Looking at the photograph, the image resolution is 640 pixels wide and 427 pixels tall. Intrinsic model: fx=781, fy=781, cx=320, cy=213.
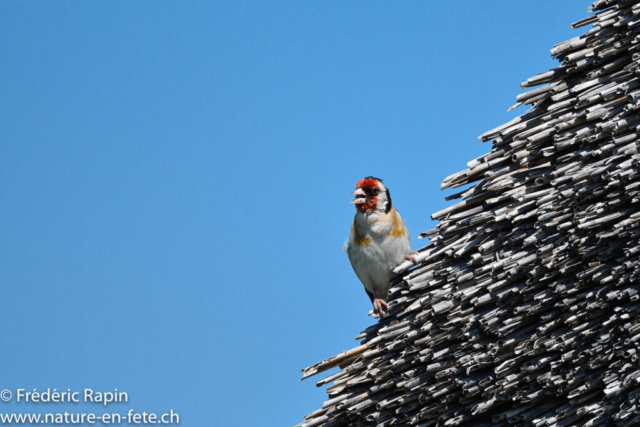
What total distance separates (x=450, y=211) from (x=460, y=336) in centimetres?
96

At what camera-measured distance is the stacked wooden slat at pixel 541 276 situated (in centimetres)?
481

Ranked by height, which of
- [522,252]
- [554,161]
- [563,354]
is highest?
[554,161]

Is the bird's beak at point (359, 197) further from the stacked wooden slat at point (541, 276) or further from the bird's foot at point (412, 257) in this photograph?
the stacked wooden slat at point (541, 276)

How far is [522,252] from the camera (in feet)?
17.3

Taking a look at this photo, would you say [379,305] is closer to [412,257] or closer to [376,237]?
[412,257]

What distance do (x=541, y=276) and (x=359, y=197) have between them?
7.50ft

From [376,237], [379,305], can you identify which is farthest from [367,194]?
[379,305]

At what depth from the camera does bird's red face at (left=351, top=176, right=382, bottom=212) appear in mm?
7070

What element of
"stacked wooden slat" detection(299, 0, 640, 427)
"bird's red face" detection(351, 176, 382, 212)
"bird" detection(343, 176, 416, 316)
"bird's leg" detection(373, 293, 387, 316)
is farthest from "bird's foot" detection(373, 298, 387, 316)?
"bird's red face" detection(351, 176, 382, 212)

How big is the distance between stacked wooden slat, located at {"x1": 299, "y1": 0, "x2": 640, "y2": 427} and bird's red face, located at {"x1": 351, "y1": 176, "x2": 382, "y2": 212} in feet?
3.26

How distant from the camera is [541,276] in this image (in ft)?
16.9

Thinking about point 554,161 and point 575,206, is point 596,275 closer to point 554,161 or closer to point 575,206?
point 575,206

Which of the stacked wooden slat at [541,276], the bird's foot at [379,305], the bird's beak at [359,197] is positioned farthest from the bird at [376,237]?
the stacked wooden slat at [541,276]

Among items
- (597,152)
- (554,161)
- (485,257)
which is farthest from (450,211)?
(597,152)
